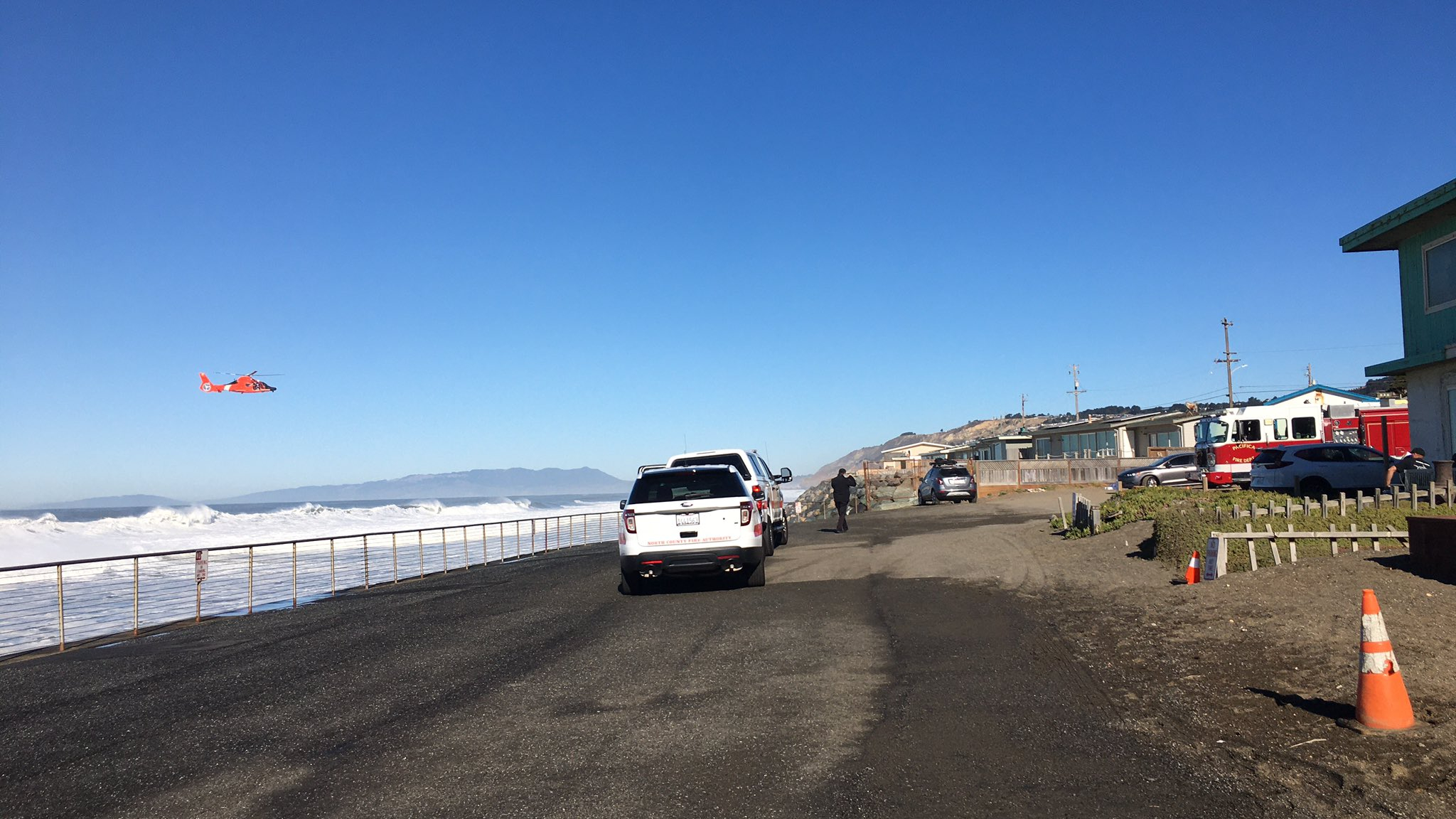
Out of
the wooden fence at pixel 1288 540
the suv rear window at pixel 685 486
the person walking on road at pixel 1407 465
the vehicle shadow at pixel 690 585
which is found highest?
the suv rear window at pixel 685 486

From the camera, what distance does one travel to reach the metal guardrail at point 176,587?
14.9 m

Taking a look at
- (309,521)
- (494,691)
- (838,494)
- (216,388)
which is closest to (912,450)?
(309,521)

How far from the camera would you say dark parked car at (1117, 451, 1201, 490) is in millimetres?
36000

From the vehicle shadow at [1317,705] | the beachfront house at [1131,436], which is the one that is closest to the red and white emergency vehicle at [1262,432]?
the beachfront house at [1131,436]

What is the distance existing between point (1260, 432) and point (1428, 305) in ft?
49.7

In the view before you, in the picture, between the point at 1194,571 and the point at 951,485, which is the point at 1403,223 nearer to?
the point at 1194,571

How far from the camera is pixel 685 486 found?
13961 mm

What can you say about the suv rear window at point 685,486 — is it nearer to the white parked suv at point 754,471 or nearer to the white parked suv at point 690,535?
the white parked suv at point 690,535

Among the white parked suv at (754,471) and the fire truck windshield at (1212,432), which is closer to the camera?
the white parked suv at (754,471)

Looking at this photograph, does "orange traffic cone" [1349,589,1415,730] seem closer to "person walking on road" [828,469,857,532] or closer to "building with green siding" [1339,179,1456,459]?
"building with green siding" [1339,179,1456,459]

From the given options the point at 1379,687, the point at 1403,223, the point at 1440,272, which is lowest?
the point at 1379,687

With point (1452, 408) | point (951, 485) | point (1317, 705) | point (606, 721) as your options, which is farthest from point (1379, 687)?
point (951, 485)

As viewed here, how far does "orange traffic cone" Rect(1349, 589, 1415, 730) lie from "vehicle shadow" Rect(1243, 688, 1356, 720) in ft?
0.84

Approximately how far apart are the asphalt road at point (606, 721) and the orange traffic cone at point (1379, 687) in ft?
4.34
